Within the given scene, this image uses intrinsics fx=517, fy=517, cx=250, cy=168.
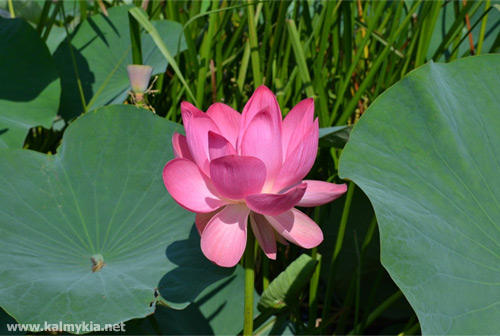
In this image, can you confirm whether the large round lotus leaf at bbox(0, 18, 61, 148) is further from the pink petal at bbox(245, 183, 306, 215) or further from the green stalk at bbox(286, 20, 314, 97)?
the pink petal at bbox(245, 183, 306, 215)

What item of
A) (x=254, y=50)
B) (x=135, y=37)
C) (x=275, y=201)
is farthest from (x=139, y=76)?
(x=275, y=201)

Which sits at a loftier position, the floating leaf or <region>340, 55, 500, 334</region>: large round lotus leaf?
<region>340, 55, 500, 334</region>: large round lotus leaf

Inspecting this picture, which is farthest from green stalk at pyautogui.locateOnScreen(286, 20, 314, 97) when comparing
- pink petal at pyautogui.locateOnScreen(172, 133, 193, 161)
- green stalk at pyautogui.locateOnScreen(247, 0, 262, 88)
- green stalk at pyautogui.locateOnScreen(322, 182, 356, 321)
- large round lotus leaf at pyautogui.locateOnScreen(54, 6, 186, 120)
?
pink petal at pyautogui.locateOnScreen(172, 133, 193, 161)

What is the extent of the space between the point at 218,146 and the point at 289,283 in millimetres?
270

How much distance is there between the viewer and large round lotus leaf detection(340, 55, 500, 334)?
548 mm

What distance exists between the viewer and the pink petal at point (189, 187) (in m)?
0.52

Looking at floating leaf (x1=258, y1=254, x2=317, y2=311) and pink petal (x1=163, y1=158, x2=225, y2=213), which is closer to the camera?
pink petal (x1=163, y1=158, x2=225, y2=213)

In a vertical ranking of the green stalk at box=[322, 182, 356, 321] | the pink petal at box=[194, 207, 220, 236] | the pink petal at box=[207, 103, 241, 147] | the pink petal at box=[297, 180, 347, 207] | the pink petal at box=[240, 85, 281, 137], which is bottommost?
the green stalk at box=[322, 182, 356, 321]

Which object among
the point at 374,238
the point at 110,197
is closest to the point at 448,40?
the point at 374,238

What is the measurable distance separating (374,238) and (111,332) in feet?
1.80

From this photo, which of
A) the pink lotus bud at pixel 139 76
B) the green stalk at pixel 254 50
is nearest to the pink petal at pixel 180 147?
the pink lotus bud at pixel 139 76

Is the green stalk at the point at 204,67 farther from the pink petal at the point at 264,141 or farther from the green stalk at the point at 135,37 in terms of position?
the pink petal at the point at 264,141

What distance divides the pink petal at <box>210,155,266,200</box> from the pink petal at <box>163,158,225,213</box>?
3 cm

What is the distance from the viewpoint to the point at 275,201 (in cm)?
49
